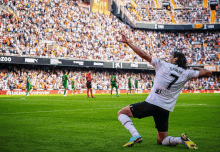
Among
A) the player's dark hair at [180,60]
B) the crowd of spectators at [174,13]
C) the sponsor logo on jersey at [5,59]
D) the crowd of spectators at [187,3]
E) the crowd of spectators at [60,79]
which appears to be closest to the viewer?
the player's dark hair at [180,60]

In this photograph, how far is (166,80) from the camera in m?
5.86

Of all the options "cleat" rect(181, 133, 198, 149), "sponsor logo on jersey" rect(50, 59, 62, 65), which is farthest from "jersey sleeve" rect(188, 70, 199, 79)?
"sponsor logo on jersey" rect(50, 59, 62, 65)

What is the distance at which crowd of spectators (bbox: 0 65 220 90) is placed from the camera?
125ft

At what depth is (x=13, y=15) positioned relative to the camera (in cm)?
3909

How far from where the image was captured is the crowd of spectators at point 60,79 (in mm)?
38250

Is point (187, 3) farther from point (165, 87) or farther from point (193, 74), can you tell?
point (165, 87)

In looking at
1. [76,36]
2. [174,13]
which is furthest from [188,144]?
[174,13]

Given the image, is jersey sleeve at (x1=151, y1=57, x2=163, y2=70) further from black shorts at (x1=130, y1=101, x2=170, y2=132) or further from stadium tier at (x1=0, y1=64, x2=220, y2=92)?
stadium tier at (x1=0, y1=64, x2=220, y2=92)

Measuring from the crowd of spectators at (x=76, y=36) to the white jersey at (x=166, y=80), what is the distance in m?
32.8

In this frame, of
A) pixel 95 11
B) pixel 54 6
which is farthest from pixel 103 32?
pixel 54 6

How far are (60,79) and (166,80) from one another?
38.8 meters

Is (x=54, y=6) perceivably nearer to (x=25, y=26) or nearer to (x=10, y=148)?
(x=25, y=26)

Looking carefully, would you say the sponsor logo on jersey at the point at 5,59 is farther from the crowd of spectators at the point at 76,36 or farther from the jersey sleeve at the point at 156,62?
the jersey sleeve at the point at 156,62

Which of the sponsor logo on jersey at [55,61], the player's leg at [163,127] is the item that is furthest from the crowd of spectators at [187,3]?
the player's leg at [163,127]
